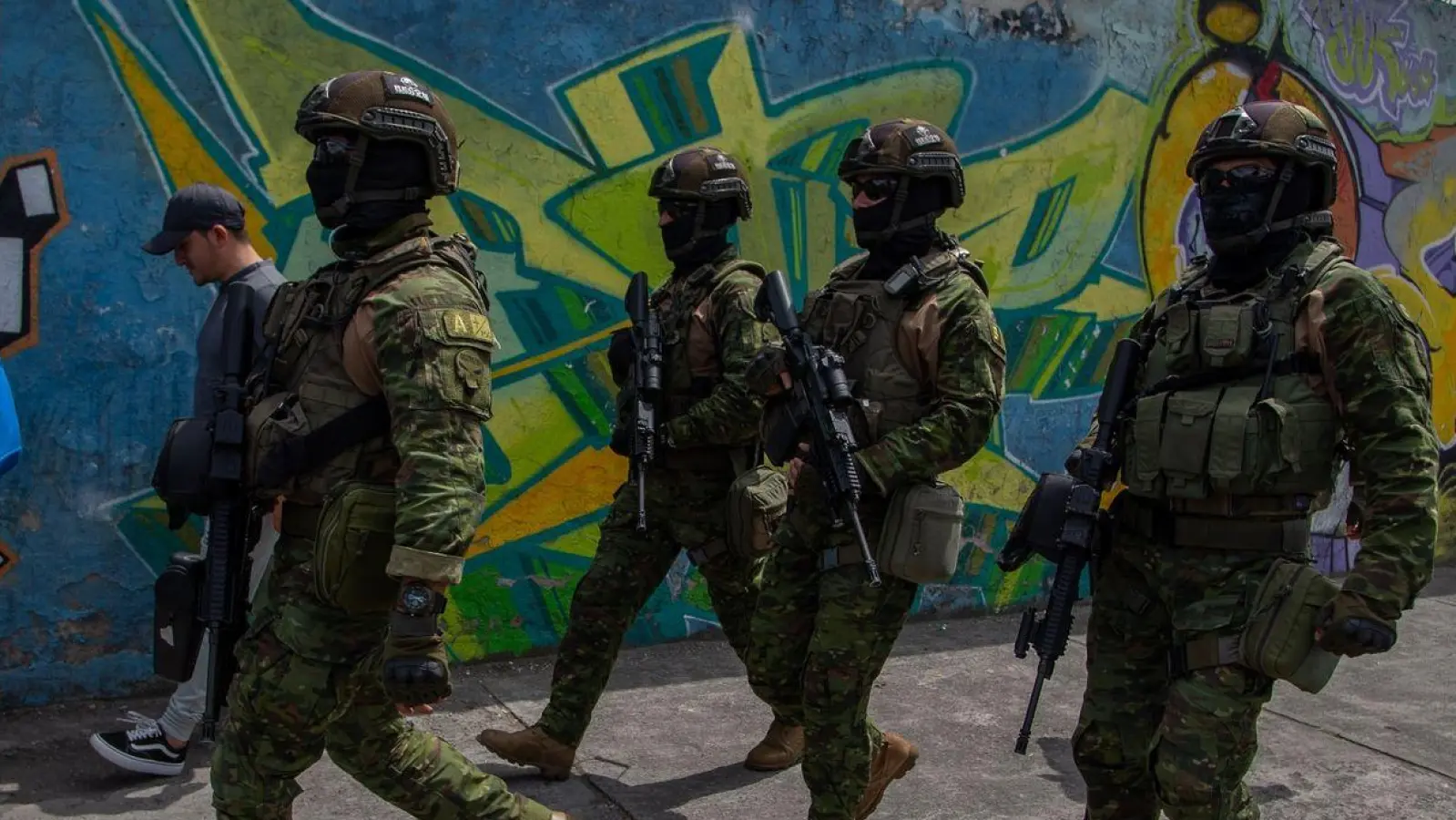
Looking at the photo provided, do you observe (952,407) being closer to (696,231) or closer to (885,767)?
(885,767)

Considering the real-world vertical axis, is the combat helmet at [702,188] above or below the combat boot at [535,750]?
above

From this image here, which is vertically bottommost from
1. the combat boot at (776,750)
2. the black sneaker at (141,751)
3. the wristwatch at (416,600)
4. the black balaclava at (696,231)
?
the combat boot at (776,750)

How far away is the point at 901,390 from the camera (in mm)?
3916

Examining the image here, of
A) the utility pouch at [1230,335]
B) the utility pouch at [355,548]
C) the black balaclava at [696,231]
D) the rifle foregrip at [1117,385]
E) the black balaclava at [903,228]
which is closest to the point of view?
the utility pouch at [355,548]

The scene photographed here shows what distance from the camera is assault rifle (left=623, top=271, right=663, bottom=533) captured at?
450 cm

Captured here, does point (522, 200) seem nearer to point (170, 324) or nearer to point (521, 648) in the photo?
point (170, 324)

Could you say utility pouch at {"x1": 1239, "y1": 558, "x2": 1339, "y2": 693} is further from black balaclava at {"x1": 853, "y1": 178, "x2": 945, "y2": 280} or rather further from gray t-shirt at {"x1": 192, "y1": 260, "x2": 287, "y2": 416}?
gray t-shirt at {"x1": 192, "y1": 260, "x2": 287, "y2": 416}

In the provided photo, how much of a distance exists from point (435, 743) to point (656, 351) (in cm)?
175

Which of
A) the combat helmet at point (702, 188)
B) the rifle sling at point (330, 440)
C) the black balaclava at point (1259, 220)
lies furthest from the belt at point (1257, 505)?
the combat helmet at point (702, 188)

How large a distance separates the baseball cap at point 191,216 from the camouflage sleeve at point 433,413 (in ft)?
5.22

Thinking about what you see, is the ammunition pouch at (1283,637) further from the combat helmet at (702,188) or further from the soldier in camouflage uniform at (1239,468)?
the combat helmet at (702,188)

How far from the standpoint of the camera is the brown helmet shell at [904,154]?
3.96 meters

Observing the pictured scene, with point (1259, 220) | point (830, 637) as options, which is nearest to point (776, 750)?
point (830, 637)

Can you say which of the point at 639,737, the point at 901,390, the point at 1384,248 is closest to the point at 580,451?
the point at 639,737
